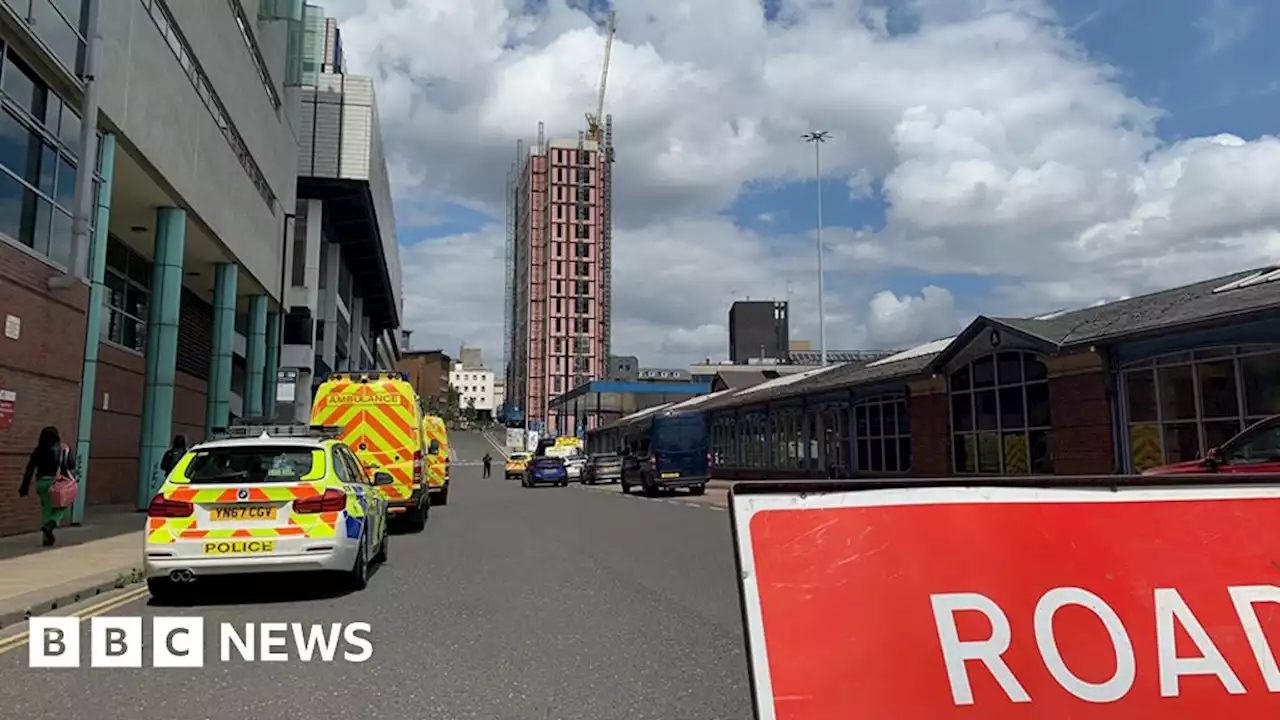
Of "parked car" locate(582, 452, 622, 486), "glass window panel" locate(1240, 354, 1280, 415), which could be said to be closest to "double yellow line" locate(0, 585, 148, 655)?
"glass window panel" locate(1240, 354, 1280, 415)

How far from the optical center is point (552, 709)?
5.19 m

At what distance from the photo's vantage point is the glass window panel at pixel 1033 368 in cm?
2097

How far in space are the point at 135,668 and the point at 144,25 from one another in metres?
16.4

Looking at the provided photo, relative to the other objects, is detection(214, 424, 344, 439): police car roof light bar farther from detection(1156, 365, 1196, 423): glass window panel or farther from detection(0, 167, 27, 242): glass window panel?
detection(1156, 365, 1196, 423): glass window panel

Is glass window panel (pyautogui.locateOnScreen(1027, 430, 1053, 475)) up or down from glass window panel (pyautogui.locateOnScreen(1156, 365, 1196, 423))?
down

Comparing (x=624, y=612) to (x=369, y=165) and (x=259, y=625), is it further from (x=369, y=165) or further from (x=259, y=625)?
(x=369, y=165)

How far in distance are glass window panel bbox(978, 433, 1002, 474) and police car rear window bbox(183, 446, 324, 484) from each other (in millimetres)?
17523

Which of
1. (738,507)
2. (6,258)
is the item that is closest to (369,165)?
(6,258)

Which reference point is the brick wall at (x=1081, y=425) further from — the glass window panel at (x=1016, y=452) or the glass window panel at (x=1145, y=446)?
the glass window panel at (x=1016, y=452)

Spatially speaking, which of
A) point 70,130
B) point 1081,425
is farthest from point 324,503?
point 1081,425

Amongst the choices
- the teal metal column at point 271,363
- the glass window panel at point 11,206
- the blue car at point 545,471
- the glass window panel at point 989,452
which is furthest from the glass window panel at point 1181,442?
the blue car at point 545,471

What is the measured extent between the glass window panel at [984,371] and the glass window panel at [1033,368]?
135cm

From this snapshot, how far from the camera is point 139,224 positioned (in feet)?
76.3

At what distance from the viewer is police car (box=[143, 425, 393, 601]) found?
8.70 metres
